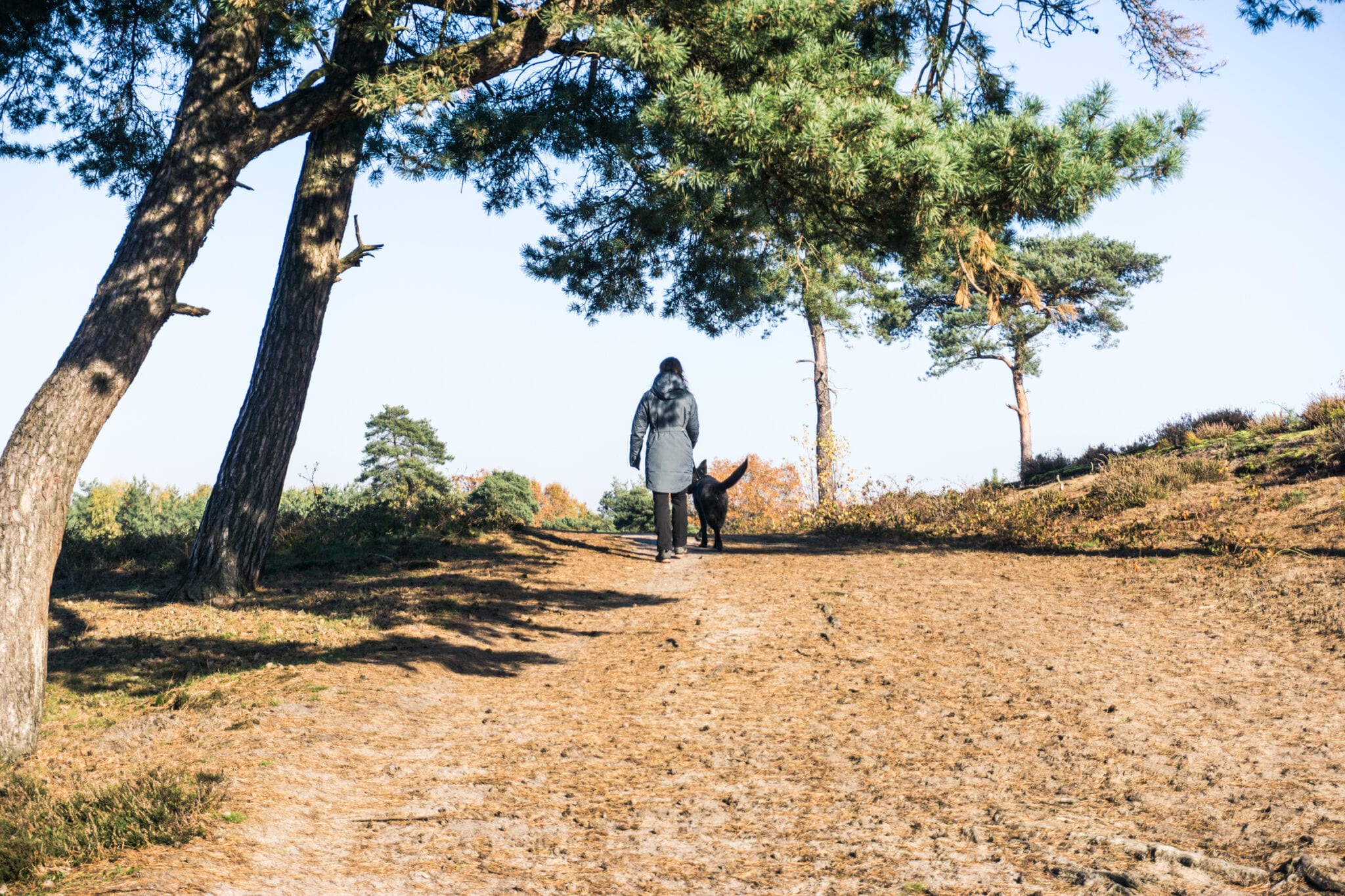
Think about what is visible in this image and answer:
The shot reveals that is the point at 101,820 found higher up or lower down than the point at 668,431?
lower down

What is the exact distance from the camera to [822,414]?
21.5 m

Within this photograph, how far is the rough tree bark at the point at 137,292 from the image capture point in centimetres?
577

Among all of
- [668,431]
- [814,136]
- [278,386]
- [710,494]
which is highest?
[814,136]

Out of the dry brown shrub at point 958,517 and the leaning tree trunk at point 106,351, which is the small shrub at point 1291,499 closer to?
the dry brown shrub at point 958,517

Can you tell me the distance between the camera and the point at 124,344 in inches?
260

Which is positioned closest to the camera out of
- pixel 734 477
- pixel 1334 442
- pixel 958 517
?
pixel 734 477

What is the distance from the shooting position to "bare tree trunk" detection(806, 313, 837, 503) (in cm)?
2041

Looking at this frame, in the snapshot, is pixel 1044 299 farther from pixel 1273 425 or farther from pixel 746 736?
pixel 746 736

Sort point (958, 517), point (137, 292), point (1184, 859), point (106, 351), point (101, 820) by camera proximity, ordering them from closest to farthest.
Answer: point (1184, 859) → point (101, 820) → point (106, 351) → point (137, 292) → point (958, 517)

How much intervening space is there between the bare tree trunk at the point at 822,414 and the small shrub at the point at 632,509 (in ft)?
23.4

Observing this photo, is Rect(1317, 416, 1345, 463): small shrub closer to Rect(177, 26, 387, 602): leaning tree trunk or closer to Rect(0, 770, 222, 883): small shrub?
Rect(177, 26, 387, 602): leaning tree trunk

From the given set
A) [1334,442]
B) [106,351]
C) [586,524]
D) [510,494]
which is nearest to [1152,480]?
[1334,442]

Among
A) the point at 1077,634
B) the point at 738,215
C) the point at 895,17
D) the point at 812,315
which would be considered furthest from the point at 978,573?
the point at 812,315

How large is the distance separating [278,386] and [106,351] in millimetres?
2767
